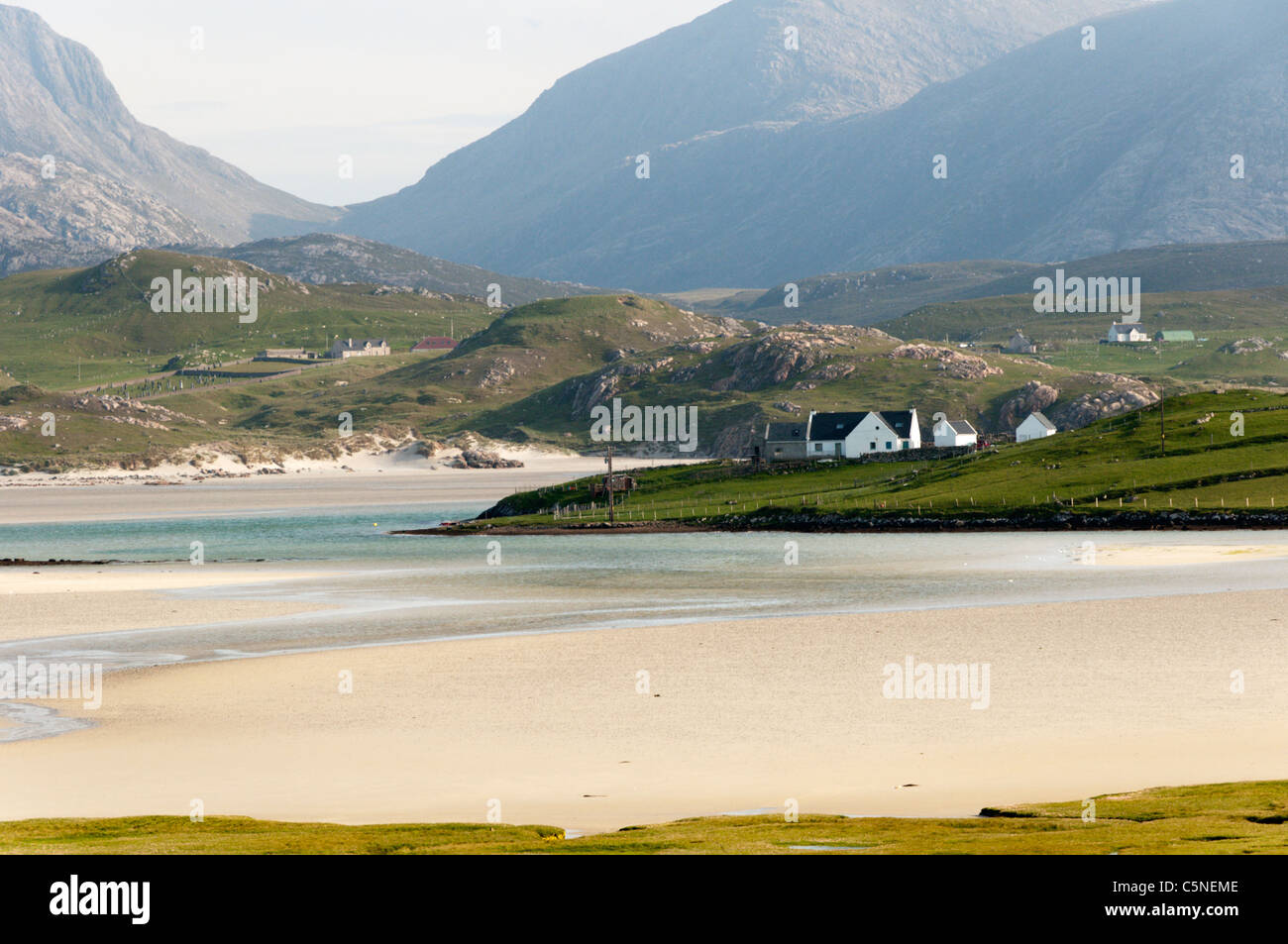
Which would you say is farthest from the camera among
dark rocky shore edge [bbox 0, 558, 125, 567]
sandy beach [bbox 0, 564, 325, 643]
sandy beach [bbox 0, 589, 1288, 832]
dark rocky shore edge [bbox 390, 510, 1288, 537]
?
dark rocky shore edge [bbox 390, 510, 1288, 537]

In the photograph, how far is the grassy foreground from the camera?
19.4 metres

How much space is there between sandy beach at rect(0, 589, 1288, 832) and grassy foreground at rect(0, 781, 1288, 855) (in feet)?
8.50

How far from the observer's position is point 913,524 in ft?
382

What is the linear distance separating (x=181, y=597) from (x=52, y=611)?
25.1ft

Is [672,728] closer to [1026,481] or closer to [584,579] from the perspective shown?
[584,579]

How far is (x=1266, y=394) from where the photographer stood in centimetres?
14675

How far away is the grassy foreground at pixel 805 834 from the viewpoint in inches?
762

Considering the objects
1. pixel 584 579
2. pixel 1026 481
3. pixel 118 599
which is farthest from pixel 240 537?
pixel 1026 481

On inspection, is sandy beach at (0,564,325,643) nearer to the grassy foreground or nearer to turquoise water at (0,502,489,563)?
turquoise water at (0,502,489,563)

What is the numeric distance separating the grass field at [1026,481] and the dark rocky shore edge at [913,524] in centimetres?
70

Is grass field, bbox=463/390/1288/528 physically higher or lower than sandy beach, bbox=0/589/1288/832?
higher

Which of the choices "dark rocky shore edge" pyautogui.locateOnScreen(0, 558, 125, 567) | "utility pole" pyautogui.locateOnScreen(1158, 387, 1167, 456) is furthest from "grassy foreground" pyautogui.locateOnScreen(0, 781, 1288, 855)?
"utility pole" pyautogui.locateOnScreen(1158, 387, 1167, 456)

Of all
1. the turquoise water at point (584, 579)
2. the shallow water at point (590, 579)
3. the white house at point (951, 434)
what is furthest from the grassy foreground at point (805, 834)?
the white house at point (951, 434)
